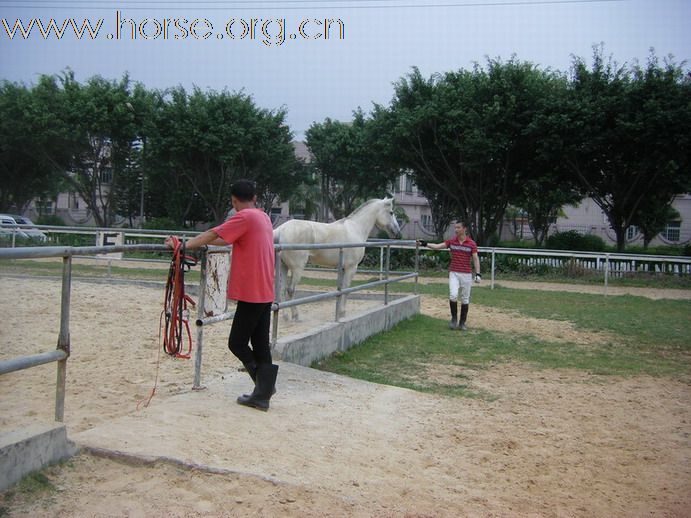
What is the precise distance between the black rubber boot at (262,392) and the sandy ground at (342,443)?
83 mm

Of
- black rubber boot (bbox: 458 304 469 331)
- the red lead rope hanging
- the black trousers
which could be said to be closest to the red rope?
the red lead rope hanging

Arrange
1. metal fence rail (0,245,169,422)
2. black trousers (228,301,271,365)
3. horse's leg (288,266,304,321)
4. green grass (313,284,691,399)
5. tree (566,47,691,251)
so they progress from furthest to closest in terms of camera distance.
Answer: tree (566,47,691,251) → horse's leg (288,266,304,321) → green grass (313,284,691,399) → black trousers (228,301,271,365) → metal fence rail (0,245,169,422)

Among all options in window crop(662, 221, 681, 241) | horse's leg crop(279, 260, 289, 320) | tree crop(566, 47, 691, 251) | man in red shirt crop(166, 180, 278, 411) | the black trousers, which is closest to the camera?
man in red shirt crop(166, 180, 278, 411)

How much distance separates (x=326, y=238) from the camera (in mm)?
10531

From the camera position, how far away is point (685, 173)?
22.5 metres

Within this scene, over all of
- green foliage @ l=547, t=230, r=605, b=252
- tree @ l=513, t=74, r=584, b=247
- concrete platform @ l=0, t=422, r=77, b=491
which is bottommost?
concrete platform @ l=0, t=422, r=77, b=491

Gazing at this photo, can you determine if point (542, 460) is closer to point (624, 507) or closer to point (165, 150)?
point (624, 507)

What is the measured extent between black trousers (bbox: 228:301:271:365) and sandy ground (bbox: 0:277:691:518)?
0.39 meters

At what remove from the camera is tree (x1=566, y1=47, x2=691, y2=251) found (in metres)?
20.8

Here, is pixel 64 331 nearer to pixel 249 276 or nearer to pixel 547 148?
pixel 249 276

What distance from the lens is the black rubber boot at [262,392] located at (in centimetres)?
480

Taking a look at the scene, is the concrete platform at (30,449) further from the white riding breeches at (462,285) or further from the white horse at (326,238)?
the white riding breeches at (462,285)

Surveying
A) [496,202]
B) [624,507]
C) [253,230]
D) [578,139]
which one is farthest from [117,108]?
[624,507]

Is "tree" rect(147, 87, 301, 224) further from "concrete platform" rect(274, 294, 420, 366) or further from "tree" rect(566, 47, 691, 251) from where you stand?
"concrete platform" rect(274, 294, 420, 366)
